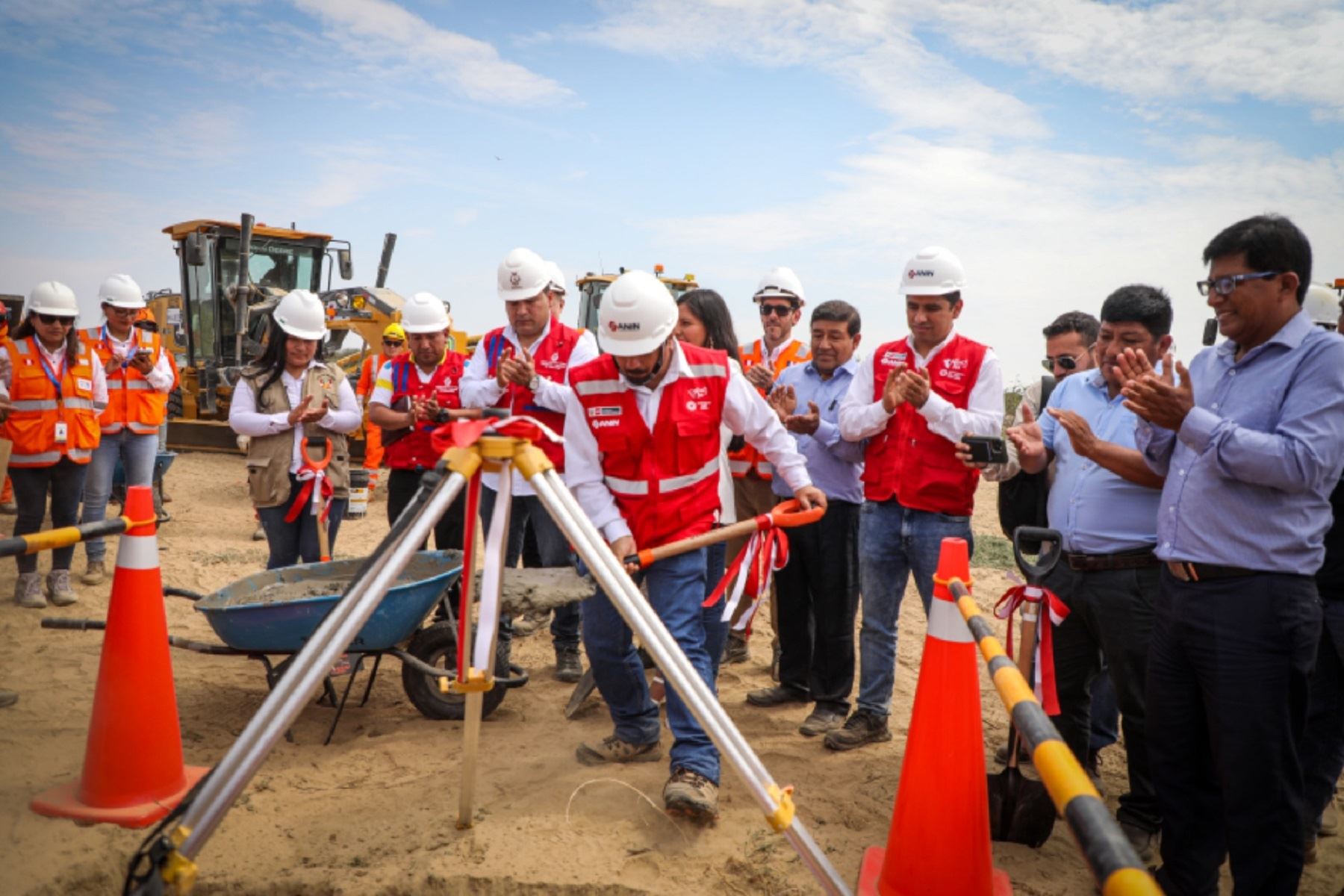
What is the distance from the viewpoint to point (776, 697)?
5.16 metres

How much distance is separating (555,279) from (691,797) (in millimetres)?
3274

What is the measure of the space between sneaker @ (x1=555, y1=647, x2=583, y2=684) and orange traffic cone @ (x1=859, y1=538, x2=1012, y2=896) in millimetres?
2571

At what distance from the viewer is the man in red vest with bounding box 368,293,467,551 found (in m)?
5.57

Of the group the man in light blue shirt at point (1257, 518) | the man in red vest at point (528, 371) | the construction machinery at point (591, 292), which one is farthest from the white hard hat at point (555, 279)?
the construction machinery at point (591, 292)

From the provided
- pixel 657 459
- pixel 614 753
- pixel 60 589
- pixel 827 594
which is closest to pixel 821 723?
pixel 827 594

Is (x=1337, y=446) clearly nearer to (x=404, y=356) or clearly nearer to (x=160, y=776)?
(x=160, y=776)

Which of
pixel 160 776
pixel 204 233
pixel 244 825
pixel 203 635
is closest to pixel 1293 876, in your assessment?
pixel 244 825

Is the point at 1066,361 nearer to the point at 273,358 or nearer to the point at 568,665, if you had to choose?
the point at 568,665

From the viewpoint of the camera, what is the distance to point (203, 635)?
20.2 ft

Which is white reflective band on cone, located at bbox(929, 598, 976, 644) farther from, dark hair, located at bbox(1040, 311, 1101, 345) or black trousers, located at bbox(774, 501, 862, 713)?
dark hair, located at bbox(1040, 311, 1101, 345)

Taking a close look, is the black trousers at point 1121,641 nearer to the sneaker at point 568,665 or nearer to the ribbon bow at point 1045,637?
the ribbon bow at point 1045,637

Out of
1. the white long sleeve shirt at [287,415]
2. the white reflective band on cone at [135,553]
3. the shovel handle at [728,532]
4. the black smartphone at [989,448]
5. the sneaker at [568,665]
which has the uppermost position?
the black smartphone at [989,448]

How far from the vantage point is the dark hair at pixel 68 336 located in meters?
6.85

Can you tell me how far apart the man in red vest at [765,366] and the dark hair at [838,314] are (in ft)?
1.02
